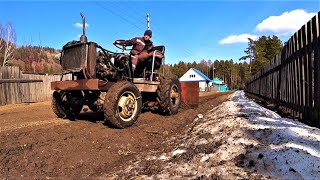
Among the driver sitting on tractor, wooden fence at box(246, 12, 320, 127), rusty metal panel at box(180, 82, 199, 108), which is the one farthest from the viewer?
rusty metal panel at box(180, 82, 199, 108)

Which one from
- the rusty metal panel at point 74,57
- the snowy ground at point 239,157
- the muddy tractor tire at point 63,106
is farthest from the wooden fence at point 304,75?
the muddy tractor tire at point 63,106

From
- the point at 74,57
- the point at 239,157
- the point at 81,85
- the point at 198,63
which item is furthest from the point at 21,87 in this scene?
the point at 198,63

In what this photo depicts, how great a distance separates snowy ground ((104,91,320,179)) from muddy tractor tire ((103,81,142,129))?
1483mm

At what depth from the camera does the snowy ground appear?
324 cm

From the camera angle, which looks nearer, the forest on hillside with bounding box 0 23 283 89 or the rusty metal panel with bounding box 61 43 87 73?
the rusty metal panel with bounding box 61 43 87 73

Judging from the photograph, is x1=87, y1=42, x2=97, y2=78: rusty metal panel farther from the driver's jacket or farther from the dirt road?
the driver's jacket

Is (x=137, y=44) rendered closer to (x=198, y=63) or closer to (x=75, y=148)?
(x=75, y=148)

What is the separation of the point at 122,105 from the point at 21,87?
1256 centimetres

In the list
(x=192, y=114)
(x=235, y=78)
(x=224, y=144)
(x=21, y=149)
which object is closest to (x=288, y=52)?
(x=192, y=114)

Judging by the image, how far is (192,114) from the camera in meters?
9.30

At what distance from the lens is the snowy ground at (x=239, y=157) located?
3238 millimetres

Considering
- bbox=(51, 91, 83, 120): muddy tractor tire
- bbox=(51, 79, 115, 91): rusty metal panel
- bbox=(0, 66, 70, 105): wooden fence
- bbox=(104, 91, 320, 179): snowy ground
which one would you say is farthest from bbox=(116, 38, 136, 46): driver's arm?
bbox=(0, 66, 70, 105): wooden fence

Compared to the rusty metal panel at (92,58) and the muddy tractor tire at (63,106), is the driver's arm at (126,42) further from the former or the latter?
the muddy tractor tire at (63,106)

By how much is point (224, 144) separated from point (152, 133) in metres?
2.13
